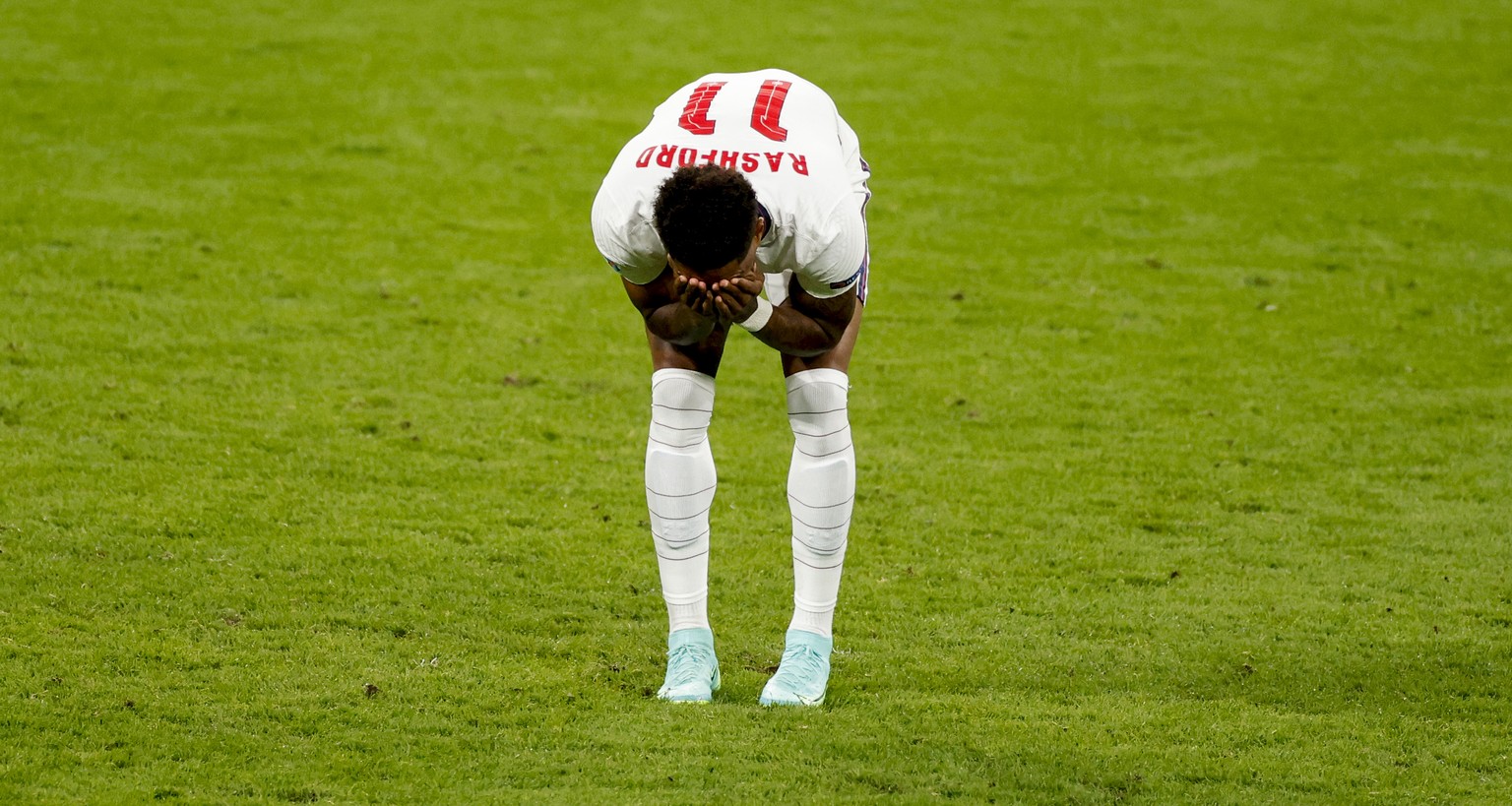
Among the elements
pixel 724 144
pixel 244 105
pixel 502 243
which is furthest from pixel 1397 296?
pixel 244 105

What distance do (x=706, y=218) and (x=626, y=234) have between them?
355 mm

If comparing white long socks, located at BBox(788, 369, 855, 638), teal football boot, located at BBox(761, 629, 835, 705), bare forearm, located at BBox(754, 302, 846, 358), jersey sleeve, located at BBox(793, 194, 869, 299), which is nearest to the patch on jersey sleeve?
jersey sleeve, located at BBox(793, 194, 869, 299)

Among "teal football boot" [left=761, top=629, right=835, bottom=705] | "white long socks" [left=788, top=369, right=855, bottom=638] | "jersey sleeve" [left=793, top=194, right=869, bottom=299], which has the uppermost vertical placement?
"jersey sleeve" [left=793, top=194, right=869, bottom=299]

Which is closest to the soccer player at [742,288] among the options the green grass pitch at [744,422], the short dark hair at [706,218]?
the short dark hair at [706,218]

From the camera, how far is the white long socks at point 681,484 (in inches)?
165

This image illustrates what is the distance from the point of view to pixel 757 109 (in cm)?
414

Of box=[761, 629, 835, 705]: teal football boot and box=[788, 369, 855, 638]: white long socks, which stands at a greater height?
box=[788, 369, 855, 638]: white long socks

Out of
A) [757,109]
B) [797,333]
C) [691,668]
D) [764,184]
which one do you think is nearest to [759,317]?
[797,333]

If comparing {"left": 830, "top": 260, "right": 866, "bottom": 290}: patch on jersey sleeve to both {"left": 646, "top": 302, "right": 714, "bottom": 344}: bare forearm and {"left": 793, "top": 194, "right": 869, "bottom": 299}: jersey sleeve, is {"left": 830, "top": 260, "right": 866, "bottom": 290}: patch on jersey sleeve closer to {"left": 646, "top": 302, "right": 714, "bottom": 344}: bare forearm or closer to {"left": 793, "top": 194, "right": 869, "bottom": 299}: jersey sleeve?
{"left": 793, "top": 194, "right": 869, "bottom": 299}: jersey sleeve

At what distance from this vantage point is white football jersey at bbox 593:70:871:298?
151 inches

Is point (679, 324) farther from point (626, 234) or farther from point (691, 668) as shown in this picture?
point (691, 668)

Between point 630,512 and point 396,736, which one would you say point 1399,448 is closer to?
point 630,512

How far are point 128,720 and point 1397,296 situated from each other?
8.27 m

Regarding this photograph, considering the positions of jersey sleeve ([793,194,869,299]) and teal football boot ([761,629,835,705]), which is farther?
teal football boot ([761,629,835,705])
